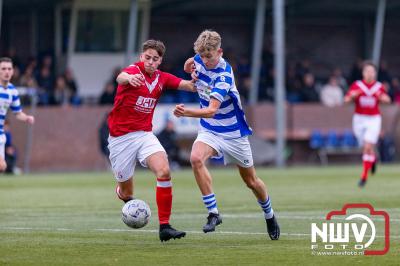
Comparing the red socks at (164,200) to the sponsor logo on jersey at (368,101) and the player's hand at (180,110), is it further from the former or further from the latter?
the sponsor logo on jersey at (368,101)

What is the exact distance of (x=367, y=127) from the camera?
22.2m

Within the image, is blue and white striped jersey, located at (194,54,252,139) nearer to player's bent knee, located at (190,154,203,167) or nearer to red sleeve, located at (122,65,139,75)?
player's bent knee, located at (190,154,203,167)

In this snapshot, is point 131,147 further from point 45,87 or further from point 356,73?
point 356,73

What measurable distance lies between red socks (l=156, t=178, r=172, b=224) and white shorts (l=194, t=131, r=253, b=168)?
765mm

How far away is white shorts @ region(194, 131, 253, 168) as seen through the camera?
11.7 metres

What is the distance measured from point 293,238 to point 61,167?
21.9 meters

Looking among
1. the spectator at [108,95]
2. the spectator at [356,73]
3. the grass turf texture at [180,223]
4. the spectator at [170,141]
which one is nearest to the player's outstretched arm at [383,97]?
the grass turf texture at [180,223]

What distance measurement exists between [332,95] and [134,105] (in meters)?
24.6

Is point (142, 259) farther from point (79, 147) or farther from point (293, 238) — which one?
point (79, 147)

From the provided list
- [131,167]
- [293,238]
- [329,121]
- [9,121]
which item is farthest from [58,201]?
[329,121]

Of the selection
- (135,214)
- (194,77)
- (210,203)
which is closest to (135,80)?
(194,77)

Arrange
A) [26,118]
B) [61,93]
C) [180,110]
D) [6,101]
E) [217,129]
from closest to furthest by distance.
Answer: [180,110]
[217,129]
[26,118]
[6,101]
[61,93]

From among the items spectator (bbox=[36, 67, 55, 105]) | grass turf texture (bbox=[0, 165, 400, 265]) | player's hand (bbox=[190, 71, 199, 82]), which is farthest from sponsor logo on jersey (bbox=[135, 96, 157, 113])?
spectator (bbox=[36, 67, 55, 105])

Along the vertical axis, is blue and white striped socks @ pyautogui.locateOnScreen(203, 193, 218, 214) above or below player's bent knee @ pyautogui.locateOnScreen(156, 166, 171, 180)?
below
